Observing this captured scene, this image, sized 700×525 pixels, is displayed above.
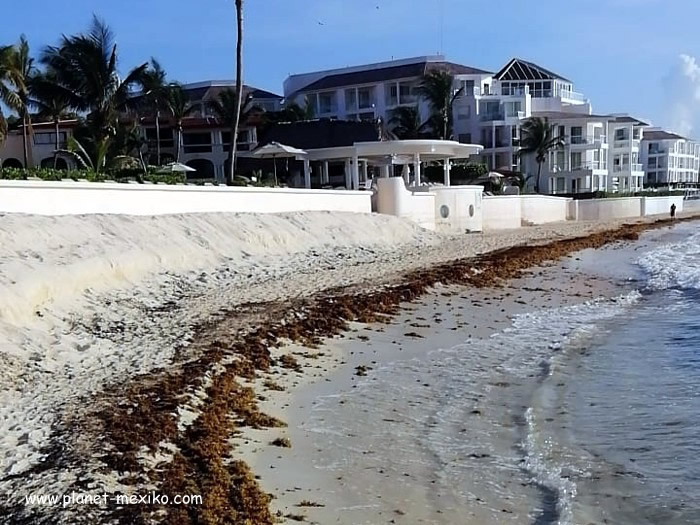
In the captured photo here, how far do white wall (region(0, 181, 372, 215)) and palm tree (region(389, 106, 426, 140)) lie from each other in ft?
117

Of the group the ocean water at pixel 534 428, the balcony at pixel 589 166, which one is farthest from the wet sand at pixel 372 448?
the balcony at pixel 589 166

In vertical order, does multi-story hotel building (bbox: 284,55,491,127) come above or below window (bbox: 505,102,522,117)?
above

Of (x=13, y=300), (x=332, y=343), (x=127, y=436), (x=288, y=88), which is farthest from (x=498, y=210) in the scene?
(x=288, y=88)

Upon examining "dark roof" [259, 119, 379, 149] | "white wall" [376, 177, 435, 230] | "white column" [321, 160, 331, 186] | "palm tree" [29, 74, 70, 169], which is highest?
"palm tree" [29, 74, 70, 169]

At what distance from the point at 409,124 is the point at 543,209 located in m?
20.3

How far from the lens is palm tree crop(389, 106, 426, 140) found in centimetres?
6369

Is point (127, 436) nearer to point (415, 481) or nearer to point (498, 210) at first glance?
point (415, 481)

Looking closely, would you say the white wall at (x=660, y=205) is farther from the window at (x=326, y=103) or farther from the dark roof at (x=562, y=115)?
the window at (x=326, y=103)

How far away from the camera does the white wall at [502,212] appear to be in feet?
126

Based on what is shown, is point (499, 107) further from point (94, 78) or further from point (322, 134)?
point (94, 78)

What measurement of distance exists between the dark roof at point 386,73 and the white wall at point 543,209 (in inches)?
937

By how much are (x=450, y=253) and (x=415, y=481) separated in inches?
793

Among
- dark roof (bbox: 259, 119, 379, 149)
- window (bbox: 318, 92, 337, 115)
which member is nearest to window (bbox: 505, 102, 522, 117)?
window (bbox: 318, 92, 337, 115)

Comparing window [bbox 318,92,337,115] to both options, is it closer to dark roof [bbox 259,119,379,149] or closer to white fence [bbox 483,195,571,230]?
dark roof [bbox 259,119,379,149]
